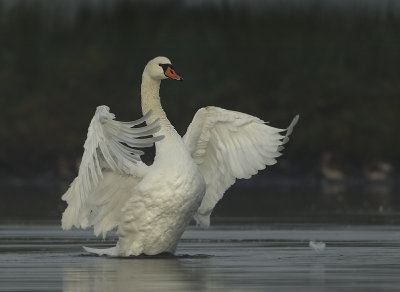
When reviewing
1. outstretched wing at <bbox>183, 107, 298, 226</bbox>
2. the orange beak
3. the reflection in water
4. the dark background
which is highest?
the orange beak

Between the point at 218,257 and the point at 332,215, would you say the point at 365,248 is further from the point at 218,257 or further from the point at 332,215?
the point at 332,215

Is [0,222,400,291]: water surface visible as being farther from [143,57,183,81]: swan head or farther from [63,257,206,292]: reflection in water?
[143,57,183,81]: swan head

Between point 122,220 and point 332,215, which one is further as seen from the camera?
point 332,215

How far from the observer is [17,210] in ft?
75.4

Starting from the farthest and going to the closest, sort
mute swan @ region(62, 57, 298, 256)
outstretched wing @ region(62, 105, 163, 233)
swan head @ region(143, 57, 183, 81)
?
swan head @ region(143, 57, 183, 81), mute swan @ region(62, 57, 298, 256), outstretched wing @ region(62, 105, 163, 233)

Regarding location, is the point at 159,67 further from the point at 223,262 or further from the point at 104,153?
the point at 223,262

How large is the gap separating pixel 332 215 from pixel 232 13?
23.2 metres

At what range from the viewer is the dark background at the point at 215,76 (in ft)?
124

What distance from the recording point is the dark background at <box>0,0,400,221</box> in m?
37.8

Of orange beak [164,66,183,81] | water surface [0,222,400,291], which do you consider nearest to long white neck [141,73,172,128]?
orange beak [164,66,183,81]

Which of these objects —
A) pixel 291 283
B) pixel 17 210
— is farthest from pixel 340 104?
pixel 291 283

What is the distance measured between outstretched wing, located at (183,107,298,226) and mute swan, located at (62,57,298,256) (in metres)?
0.01

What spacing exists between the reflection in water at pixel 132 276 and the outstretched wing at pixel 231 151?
1.74m

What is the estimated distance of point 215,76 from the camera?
41375 mm
